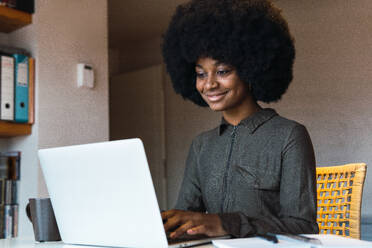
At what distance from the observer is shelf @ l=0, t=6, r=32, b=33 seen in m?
2.17

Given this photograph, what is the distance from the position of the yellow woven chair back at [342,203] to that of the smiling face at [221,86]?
0.51 metres

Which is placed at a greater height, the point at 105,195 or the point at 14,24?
the point at 14,24

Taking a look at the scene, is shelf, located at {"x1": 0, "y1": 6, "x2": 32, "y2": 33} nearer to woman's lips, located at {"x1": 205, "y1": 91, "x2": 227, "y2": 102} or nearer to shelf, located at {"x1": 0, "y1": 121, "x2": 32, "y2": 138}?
shelf, located at {"x1": 0, "y1": 121, "x2": 32, "y2": 138}

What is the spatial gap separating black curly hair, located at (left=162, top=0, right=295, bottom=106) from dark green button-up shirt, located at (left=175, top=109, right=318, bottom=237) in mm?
141

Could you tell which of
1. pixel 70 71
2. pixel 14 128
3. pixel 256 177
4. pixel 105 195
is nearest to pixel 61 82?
pixel 70 71

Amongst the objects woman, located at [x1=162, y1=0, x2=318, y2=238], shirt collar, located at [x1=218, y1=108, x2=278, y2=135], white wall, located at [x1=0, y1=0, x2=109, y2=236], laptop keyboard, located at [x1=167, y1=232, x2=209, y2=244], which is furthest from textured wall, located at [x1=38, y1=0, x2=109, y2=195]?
laptop keyboard, located at [x1=167, y1=232, x2=209, y2=244]

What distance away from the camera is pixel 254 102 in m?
1.40

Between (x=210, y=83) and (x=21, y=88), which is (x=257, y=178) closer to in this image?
(x=210, y=83)

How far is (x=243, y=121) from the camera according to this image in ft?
4.40

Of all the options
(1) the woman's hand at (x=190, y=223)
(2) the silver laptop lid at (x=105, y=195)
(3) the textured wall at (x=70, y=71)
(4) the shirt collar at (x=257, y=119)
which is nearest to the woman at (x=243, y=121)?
(4) the shirt collar at (x=257, y=119)

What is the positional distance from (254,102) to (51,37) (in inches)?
51.6

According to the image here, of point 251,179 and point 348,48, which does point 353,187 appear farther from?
point 348,48

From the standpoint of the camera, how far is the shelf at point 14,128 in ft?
6.99

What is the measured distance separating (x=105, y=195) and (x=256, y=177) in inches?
18.4
